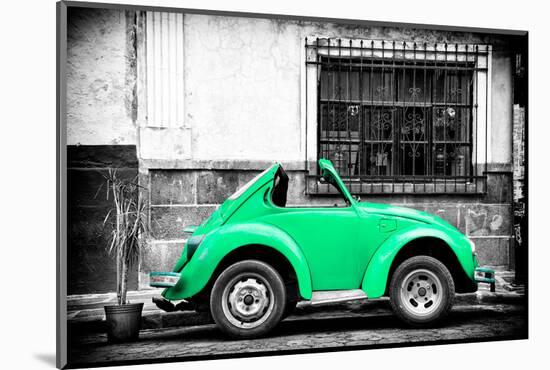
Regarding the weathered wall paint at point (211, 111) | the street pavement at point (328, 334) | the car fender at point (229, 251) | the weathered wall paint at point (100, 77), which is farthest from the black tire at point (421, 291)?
the weathered wall paint at point (100, 77)

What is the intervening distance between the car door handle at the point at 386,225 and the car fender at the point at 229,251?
911mm

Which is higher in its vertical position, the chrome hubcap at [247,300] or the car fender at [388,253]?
the car fender at [388,253]

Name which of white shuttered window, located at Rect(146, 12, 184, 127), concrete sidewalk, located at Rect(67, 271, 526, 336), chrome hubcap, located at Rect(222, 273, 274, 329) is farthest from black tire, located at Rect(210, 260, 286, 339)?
white shuttered window, located at Rect(146, 12, 184, 127)

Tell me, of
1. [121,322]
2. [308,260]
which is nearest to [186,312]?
[121,322]

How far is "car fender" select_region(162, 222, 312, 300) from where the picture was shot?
688 centimetres

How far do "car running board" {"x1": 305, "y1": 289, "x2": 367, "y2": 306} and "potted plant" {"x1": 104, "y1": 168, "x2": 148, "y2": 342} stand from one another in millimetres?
1728

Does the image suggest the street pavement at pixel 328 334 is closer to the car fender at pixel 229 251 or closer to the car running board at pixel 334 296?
the car running board at pixel 334 296

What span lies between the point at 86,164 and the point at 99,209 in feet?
1.53

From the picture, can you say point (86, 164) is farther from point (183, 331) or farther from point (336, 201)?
point (336, 201)

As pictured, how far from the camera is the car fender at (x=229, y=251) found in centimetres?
688

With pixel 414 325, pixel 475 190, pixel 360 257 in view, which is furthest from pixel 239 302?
pixel 475 190

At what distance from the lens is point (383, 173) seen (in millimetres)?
7934

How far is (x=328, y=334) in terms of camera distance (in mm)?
7477

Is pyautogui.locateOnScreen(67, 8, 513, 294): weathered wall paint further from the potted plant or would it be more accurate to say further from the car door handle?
the car door handle
